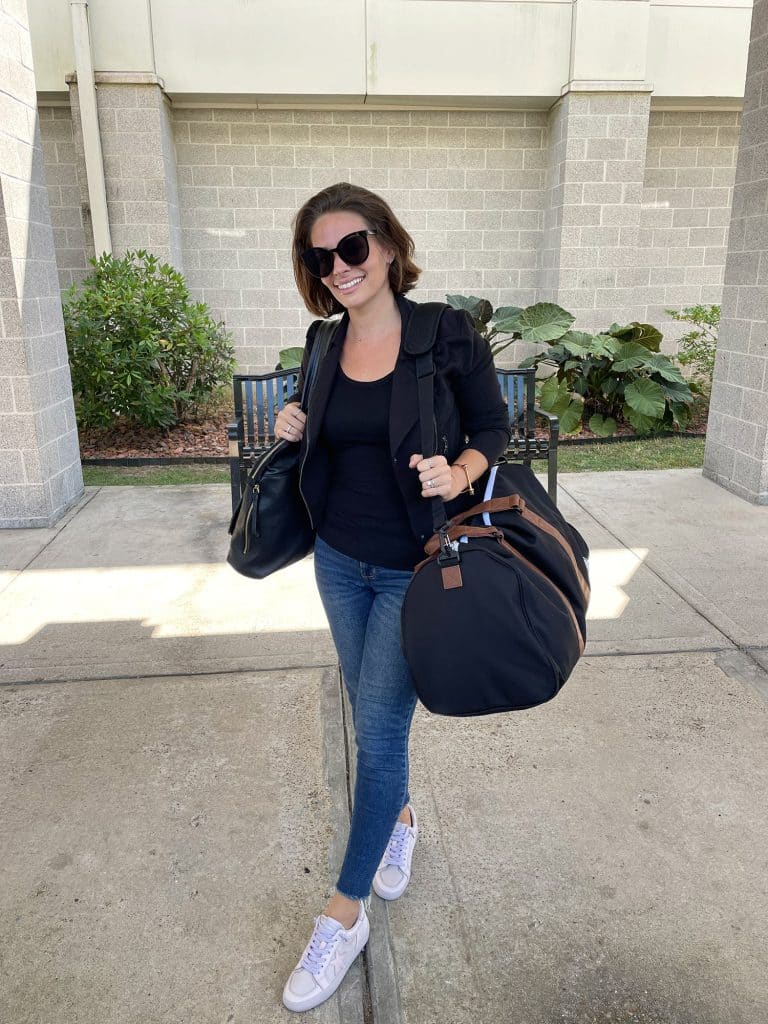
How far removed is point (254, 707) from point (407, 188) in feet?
25.7

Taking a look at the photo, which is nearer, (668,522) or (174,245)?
(668,522)

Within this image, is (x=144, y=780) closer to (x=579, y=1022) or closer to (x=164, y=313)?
(x=579, y=1022)

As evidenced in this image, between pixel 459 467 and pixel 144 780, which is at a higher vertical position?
pixel 459 467

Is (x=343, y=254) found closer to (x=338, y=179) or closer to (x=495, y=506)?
(x=495, y=506)

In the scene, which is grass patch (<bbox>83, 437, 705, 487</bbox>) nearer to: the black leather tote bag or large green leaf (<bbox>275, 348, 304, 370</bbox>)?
large green leaf (<bbox>275, 348, 304, 370</bbox>)

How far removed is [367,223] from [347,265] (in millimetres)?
125

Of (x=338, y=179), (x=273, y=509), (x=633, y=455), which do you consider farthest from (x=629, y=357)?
(x=273, y=509)

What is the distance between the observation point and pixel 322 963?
189 cm

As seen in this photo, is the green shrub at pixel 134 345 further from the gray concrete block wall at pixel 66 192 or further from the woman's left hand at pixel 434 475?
the woman's left hand at pixel 434 475

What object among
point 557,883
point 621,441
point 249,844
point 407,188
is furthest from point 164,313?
point 557,883

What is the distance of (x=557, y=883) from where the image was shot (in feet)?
7.30

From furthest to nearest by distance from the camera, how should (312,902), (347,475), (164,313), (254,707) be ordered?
(164,313), (254,707), (312,902), (347,475)

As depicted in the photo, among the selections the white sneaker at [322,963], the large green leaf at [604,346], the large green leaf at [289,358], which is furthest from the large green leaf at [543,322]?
the white sneaker at [322,963]

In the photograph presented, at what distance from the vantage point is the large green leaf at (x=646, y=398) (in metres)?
7.48
